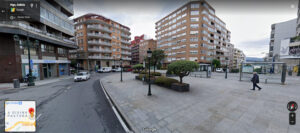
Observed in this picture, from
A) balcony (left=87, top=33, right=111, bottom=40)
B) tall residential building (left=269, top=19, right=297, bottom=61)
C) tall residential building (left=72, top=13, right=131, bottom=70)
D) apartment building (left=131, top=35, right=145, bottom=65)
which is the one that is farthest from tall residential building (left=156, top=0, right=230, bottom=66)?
apartment building (left=131, top=35, right=145, bottom=65)

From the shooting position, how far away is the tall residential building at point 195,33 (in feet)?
120

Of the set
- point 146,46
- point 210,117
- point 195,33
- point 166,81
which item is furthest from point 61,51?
point 146,46

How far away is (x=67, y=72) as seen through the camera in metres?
23.1

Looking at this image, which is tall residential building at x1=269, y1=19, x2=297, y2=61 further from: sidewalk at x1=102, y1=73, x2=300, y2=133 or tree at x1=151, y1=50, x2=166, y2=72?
sidewalk at x1=102, y1=73, x2=300, y2=133

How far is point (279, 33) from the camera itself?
117 ft

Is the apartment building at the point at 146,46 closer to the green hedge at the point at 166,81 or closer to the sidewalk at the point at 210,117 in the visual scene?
the green hedge at the point at 166,81

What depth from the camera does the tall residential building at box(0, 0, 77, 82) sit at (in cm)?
1280

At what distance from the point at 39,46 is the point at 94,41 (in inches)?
732

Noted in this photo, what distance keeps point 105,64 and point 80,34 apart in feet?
46.0

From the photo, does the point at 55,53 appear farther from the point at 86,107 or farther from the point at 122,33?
the point at 122,33

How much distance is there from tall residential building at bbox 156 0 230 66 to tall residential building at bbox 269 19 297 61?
15.8 metres

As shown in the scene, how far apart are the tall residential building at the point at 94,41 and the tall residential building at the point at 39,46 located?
33.9 ft

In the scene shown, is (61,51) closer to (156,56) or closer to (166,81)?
(156,56)

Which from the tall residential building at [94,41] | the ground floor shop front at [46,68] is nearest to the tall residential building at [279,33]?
the tall residential building at [94,41]
